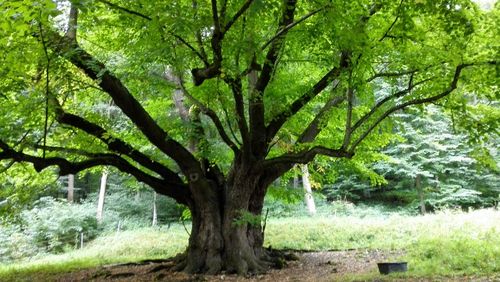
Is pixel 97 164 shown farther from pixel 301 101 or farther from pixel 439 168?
pixel 439 168

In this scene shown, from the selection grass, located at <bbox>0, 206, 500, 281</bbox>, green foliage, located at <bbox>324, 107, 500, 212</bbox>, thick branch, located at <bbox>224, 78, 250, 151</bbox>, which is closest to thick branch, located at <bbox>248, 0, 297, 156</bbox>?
thick branch, located at <bbox>224, 78, 250, 151</bbox>

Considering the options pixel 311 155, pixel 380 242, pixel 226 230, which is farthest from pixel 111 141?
pixel 380 242

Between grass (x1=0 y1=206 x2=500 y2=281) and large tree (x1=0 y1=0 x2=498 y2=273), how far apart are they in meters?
2.90

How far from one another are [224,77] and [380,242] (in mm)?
9550

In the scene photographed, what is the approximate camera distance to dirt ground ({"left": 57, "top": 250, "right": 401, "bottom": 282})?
8.92 meters

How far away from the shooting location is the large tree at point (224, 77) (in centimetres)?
614

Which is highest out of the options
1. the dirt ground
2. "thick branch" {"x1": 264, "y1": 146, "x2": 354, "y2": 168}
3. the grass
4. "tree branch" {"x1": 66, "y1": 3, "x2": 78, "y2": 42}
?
"tree branch" {"x1": 66, "y1": 3, "x2": 78, "y2": 42}

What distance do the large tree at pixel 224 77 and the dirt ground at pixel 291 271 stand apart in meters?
0.58

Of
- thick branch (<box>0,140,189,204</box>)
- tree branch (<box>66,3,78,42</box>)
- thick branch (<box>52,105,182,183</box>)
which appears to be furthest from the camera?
thick branch (<box>52,105,182,183</box>)

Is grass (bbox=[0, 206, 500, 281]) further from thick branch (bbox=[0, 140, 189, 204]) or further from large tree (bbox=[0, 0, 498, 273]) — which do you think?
thick branch (bbox=[0, 140, 189, 204])

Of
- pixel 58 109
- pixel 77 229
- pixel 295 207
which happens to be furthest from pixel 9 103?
pixel 295 207

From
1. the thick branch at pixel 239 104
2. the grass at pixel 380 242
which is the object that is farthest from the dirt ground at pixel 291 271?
the thick branch at pixel 239 104

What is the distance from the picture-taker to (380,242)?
14.1 metres

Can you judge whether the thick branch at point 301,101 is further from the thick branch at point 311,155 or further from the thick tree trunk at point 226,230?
the thick tree trunk at point 226,230
